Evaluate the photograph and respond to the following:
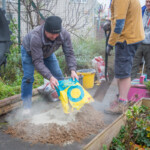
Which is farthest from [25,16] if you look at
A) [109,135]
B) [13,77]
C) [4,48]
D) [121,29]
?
[109,135]

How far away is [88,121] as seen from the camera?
299 centimetres

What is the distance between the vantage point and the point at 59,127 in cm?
269

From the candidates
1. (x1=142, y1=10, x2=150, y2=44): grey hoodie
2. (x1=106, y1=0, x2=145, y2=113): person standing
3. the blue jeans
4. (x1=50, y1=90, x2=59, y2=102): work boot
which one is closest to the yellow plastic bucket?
(x1=50, y1=90, x2=59, y2=102): work boot

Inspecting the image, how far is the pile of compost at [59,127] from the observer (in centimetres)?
258

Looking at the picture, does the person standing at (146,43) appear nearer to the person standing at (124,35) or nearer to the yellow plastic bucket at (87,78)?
the yellow plastic bucket at (87,78)

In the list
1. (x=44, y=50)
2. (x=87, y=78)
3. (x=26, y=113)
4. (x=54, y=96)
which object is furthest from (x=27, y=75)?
(x=87, y=78)

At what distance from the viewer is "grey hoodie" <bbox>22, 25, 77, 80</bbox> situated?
2852 millimetres

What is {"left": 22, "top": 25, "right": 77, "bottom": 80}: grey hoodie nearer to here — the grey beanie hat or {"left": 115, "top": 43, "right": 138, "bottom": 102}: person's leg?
the grey beanie hat

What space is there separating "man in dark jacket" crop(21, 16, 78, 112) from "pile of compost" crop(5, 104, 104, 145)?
1.78 feet

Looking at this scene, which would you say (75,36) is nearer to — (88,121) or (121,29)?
(121,29)

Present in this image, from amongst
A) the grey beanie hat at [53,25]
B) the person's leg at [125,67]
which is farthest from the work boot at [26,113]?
the person's leg at [125,67]

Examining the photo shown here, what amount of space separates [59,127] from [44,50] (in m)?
1.21

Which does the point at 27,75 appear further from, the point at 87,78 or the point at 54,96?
the point at 87,78

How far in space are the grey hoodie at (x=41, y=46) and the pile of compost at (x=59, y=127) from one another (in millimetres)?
665
